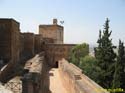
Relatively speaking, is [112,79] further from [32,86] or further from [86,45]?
[32,86]

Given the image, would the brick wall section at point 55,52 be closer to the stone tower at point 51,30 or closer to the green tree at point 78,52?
the green tree at point 78,52

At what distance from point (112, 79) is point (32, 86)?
1961 centimetres

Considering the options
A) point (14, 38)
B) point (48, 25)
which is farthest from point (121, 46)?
point (48, 25)

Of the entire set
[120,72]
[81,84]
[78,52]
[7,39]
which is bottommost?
[120,72]

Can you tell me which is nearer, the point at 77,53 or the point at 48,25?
the point at 77,53

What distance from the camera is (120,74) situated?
28.1m

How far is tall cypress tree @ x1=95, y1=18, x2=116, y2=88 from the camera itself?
99.0 feet

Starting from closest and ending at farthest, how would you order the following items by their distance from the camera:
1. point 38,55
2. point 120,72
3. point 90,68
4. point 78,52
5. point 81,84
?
point 81,84, point 120,72, point 90,68, point 38,55, point 78,52

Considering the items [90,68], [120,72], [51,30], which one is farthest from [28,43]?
[51,30]

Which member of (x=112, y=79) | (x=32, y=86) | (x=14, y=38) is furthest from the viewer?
(x=112, y=79)

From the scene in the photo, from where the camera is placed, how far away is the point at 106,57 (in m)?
32.0

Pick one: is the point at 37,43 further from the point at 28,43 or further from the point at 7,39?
the point at 7,39

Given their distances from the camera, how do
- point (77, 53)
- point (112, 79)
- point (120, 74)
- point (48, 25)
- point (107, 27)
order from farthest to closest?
point (48, 25)
point (77, 53)
point (107, 27)
point (112, 79)
point (120, 74)

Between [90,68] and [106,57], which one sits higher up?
[106,57]
